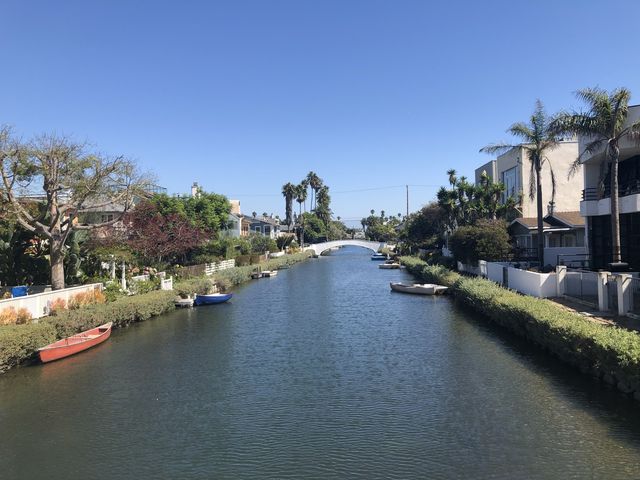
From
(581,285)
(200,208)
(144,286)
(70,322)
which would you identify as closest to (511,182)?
(581,285)

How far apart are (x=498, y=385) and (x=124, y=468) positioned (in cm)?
1138

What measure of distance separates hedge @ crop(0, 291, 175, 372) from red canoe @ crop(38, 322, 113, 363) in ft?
1.31

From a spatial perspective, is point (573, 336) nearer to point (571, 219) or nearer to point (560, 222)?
point (560, 222)

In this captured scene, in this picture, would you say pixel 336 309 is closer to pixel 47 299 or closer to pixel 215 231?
pixel 47 299

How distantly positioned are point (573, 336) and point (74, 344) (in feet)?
62.8

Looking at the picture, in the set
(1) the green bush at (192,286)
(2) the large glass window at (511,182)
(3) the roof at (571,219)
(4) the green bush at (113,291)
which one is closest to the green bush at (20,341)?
(4) the green bush at (113,291)

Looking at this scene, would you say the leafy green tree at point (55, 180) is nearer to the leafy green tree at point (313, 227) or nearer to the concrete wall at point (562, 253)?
the concrete wall at point (562, 253)

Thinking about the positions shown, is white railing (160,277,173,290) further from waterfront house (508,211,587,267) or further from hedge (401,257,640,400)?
waterfront house (508,211,587,267)

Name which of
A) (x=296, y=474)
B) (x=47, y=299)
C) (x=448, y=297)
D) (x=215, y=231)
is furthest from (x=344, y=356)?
(x=215, y=231)

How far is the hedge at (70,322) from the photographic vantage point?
18109mm

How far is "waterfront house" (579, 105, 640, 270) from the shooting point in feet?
92.4

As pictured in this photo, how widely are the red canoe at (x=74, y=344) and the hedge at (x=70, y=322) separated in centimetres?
40

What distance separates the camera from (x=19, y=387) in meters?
16.8

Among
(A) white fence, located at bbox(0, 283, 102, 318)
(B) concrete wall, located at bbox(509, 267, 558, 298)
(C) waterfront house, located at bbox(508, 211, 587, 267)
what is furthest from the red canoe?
(C) waterfront house, located at bbox(508, 211, 587, 267)
